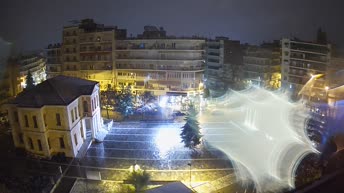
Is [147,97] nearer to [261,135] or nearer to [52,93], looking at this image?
[261,135]

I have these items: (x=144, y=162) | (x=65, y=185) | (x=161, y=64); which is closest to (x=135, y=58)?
(x=161, y=64)

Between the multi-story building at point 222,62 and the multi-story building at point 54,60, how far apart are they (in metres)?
30.3

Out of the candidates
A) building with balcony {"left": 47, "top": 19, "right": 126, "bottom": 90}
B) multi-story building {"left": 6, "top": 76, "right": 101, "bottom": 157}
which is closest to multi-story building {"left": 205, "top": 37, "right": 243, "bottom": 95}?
building with balcony {"left": 47, "top": 19, "right": 126, "bottom": 90}

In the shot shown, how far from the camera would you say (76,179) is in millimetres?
23516

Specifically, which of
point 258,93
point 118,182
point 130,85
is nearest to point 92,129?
point 118,182

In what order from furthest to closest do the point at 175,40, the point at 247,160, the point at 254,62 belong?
1. the point at 254,62
2. the point at 175,40
3. the point at 247,160

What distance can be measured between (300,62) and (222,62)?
1578 centimetres

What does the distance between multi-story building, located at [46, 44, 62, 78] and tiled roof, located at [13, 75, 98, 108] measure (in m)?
25.8

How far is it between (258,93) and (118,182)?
34035mm

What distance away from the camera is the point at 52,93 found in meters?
27.4

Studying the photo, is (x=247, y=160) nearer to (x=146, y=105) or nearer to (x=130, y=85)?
(x=146, y=105)

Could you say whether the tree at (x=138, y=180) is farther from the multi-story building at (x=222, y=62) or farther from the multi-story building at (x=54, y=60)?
the multi-story building at (x=54, y=60)

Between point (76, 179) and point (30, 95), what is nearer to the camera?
point (76, 179)

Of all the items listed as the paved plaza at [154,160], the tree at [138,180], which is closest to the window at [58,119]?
the paved plaza at [154,160]
